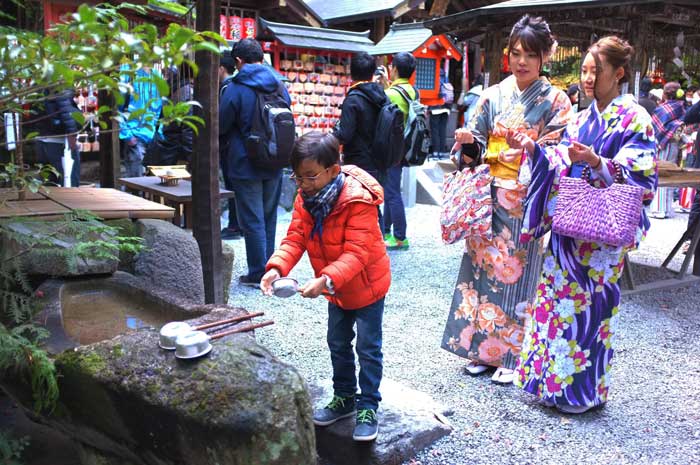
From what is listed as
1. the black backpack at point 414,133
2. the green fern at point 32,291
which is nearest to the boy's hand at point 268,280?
the green fern at point 32,291

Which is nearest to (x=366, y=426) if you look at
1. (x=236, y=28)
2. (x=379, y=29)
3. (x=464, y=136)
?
(x=464, y=136)

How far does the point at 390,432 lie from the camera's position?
131 inches

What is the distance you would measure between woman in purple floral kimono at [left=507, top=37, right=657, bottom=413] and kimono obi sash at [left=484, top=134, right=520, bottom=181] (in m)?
0.29

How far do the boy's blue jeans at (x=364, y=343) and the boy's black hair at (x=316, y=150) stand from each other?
74 centimetres

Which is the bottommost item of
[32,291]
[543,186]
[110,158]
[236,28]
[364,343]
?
[364,343]

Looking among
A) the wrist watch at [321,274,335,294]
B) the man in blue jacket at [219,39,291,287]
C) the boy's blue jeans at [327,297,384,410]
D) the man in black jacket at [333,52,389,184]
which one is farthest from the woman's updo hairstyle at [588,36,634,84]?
the man in black jacket at [333,52,389,184]

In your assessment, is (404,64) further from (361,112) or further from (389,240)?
(389,240)

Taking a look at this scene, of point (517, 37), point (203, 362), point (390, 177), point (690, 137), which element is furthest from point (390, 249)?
point (690, 137)

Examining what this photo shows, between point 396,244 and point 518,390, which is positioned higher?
point 396,244

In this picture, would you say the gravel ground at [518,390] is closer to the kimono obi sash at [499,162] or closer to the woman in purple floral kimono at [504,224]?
the woman in purple floral kimono at [504,224]

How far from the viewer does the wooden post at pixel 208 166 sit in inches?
167

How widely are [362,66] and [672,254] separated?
4121mm

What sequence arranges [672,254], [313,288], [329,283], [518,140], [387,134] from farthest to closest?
[672,254], [387,134], [518,140], [329,283], [313,288]

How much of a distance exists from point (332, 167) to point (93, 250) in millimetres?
1313
